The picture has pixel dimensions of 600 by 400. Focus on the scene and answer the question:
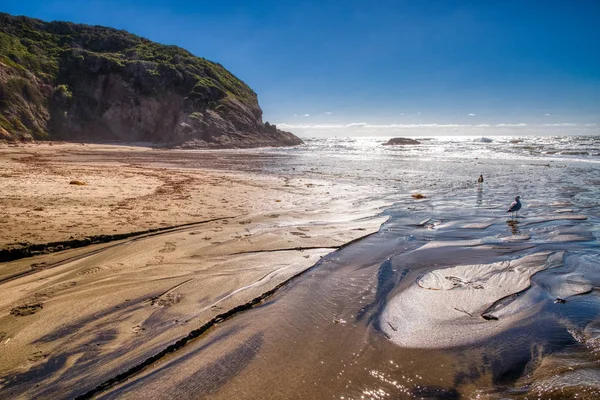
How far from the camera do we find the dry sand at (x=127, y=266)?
2697 mm

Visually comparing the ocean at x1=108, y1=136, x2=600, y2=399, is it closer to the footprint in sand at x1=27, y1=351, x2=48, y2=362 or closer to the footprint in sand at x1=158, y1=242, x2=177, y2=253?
the footprint in sand at x1=27, y1=351, x2=48, y2=362

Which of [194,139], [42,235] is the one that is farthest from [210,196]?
[194,139]

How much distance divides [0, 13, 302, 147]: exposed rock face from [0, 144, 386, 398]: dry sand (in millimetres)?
36911

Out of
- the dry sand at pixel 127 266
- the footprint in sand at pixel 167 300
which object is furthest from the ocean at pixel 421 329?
the footprint in sand at pixel 167 300

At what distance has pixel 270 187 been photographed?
39.3ft

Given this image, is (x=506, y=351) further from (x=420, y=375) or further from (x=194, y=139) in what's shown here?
(x=194, y=139)

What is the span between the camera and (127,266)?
4461 mm

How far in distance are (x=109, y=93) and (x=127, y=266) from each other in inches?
2071

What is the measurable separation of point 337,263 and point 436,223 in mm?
3596

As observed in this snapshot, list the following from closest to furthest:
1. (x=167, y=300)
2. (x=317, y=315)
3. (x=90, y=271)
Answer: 1. (x=317, y=315)
2. (x=167, y=300)
3. (x=90, y=271)

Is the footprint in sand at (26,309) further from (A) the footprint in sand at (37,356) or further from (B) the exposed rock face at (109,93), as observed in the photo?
(B) the exposed rock face at (109,93)

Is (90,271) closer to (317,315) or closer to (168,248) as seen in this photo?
(168,248)

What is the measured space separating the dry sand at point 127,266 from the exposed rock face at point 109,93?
3691 cm

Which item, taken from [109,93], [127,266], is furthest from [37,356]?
[109,93]
